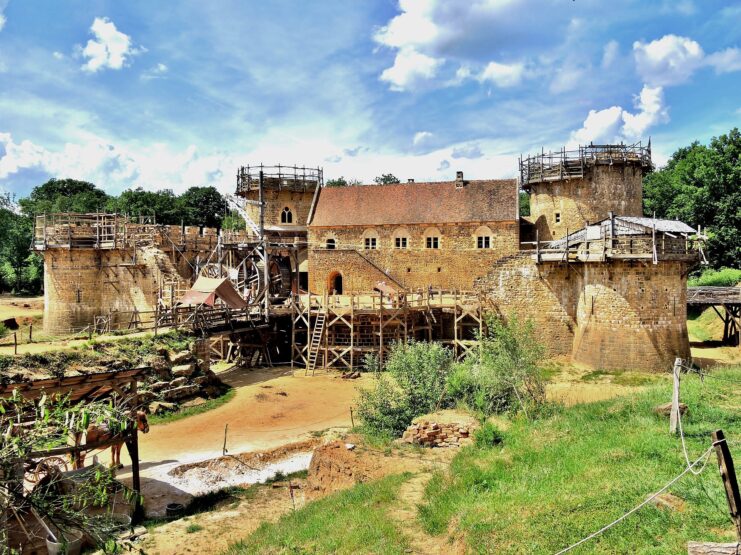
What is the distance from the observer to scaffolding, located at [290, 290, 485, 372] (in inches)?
942

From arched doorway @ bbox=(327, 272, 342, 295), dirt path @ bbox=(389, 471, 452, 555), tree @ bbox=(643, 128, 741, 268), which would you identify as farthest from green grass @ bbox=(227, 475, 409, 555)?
tree @ bbox=(643, 128, 741, 268)

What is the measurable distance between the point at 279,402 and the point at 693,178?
32.5 meters

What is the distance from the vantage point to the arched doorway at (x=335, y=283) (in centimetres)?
3036

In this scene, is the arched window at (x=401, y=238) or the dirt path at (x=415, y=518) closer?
the dirt path at (x=415, y=518)

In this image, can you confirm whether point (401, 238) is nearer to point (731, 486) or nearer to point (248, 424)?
point (248, 424)

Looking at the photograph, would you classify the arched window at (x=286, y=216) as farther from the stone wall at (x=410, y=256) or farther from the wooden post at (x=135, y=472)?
the wooden post at (x=135, y=472)

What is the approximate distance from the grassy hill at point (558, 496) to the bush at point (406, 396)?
347 centimetres

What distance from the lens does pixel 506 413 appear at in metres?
13.4

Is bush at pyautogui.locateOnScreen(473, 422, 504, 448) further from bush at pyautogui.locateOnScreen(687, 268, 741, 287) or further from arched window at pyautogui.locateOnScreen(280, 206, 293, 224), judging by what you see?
bush at pyautogui.locateOnScreen(687, 268, 741, 287)

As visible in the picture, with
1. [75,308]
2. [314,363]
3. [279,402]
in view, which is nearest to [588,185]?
[314,363]

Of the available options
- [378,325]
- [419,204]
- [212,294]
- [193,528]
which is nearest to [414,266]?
[419,204]

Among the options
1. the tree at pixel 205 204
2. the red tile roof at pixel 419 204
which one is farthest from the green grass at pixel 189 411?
the tree at pixel 205 204

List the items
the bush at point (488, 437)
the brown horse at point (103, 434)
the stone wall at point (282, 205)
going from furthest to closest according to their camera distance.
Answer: the stone wall at point (282, 205) → the brown horse at point (103, 434) → the bush at point (488, 437)

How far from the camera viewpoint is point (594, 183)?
27828mm
